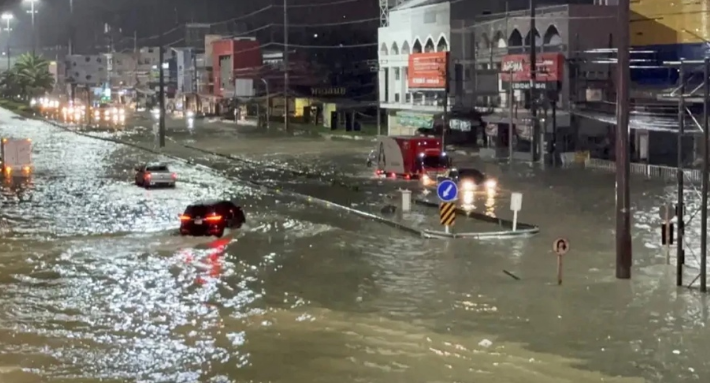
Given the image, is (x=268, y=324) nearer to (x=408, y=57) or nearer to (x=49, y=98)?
(x=408, y=57)

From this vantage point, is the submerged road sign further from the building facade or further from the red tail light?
the building facade

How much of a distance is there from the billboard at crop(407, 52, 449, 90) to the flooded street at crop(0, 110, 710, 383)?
2809 cm

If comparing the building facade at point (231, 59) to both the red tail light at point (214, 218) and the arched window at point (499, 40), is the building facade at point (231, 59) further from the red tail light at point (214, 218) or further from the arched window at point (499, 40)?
the red tail light at point (214, 218)

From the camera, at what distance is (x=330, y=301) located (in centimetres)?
2131

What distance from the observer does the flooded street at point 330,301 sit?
52.7ft

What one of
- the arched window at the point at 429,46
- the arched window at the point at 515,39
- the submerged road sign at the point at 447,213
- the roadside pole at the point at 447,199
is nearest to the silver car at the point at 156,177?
the roadside pole at the point at 447,199

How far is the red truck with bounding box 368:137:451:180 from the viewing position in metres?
48.4

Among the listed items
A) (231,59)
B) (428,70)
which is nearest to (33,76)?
(231,59)

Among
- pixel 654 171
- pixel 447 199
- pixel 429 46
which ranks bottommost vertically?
pixel 654 171

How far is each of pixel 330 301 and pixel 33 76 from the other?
143653 mm

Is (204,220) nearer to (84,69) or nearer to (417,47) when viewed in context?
(417,47)

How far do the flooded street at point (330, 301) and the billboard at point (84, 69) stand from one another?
116714mm

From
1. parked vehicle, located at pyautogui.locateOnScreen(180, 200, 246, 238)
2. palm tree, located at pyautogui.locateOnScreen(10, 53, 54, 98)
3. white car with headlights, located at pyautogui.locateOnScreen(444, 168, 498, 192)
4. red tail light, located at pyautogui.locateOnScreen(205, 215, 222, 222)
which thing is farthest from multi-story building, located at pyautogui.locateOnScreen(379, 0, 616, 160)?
palm tree, located at pyautogui.locateOnScreen(10, 53, 54, 98)

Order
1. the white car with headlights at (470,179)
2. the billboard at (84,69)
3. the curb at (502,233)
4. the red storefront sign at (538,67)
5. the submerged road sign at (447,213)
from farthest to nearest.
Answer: the billboard at (84,69) < the red storefront sign at (538,67) < the white car with headlights at (470,179) < the curb at (502,233) < the submerged road sign at (447,213)
